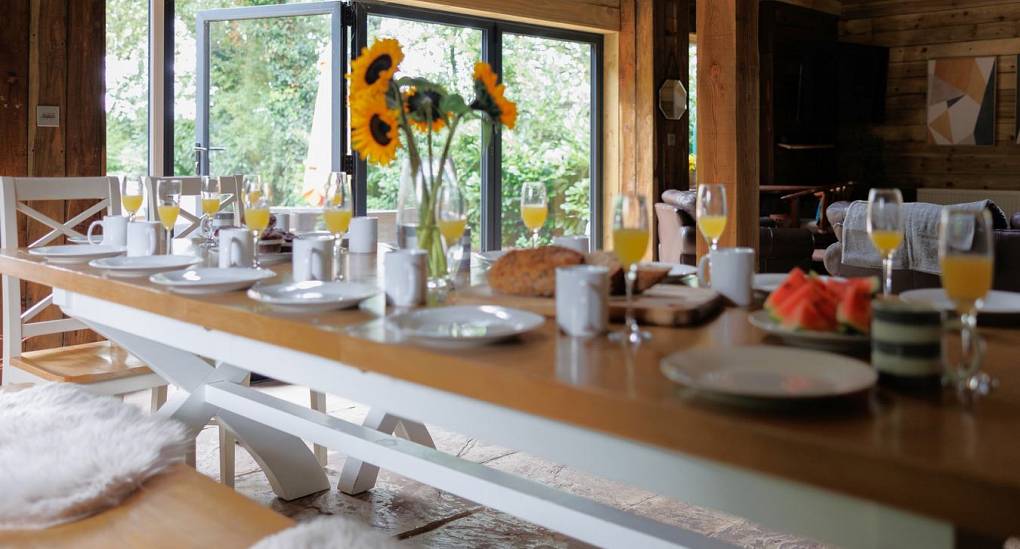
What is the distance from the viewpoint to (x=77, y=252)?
2400mm

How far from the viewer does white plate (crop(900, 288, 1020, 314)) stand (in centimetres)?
149

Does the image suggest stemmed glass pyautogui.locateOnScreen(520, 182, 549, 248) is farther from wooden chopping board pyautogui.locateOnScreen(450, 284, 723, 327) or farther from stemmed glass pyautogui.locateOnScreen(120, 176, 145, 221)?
stemmed glass pyautogui.locateOnScreen(120, 176, 145, 221)

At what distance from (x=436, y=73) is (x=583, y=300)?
5.58 m

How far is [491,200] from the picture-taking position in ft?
23.1

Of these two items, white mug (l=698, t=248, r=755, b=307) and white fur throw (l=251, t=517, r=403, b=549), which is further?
white mug (l=698, t=248, r=755, b=307)

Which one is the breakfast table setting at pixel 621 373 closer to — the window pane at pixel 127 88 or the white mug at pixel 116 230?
the white mug at pixel 116 230

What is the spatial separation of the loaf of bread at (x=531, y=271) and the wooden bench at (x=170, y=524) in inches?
23.2

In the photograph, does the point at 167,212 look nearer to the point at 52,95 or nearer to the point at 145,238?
the point at 145,238

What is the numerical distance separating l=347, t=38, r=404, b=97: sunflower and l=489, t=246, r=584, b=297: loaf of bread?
41 centimetres

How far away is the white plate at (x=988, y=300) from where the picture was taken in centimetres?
149

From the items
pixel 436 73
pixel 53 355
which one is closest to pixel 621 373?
pixel 53 355

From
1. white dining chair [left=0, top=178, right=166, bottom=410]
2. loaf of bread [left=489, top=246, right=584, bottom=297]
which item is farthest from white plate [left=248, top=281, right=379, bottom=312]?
white dining chair [left=0, top=178, right=166, bottom=410]

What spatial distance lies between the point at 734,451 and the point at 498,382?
0.33 meters

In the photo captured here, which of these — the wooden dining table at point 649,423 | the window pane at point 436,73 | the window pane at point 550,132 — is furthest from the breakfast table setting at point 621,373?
the window pane at point 550,132
